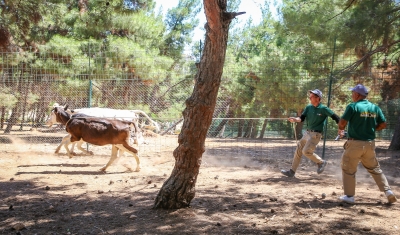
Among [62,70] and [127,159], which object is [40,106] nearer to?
[62,70]

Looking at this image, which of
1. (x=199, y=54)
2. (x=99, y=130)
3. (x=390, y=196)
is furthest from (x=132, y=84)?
(x=390, y=196)

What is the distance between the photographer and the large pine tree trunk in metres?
5.32

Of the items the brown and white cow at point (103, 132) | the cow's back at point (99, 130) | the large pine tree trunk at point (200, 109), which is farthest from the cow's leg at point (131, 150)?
the large pine tree trunk at point (200, 109)

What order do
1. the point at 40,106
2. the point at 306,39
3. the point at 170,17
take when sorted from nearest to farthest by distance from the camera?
1. the point at 306,39
2. the point at 40,106
3. the point at 170,17

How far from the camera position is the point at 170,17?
2191cm

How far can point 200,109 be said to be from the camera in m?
5.42

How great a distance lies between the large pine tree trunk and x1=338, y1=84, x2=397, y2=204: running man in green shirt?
2.15 m

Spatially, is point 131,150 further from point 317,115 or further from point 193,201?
point 317,115

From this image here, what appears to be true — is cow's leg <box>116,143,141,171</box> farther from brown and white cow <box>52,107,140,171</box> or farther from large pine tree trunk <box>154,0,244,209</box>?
large pine tree trunk <box>154,0,244,209</box>

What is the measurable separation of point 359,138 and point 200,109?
8.22ft

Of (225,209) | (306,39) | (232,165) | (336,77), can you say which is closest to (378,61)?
(336,77)

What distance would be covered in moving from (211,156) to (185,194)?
239 inches

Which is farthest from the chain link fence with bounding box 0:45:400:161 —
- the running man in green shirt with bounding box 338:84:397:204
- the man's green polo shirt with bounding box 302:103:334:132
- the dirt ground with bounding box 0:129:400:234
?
the running man in green shirt with bounding box 338:84:397:204

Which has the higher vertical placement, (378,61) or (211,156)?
(378,61)
